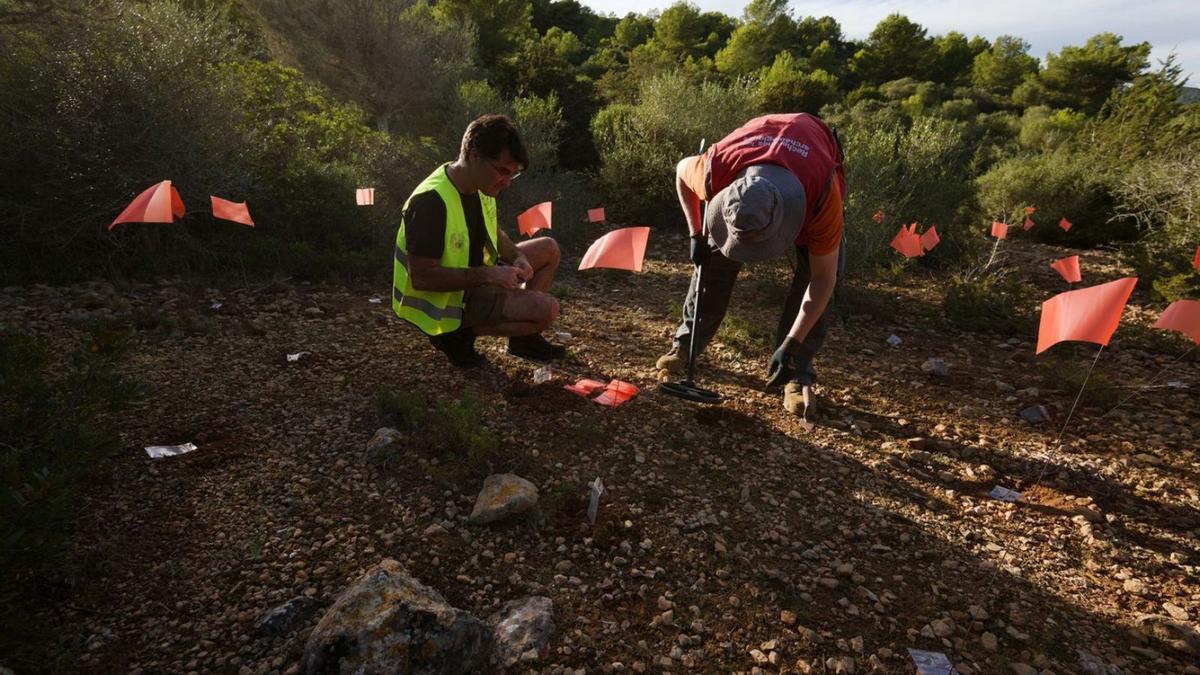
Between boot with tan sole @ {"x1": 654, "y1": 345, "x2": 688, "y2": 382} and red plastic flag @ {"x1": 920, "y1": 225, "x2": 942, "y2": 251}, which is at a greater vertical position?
red plastic flag @ {"x1": 920, "y1": 225, "x2": 942, "y2": 251}

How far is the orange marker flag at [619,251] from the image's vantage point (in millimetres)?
3451

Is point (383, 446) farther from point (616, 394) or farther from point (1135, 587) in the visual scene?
point (1135, 587)

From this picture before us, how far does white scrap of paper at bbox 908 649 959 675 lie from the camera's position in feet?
5.67

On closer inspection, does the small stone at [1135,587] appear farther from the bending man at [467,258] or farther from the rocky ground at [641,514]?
the bending man at [467,258]

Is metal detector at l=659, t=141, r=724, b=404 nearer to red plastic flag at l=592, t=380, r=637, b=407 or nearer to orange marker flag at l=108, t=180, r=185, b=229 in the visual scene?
red plastic flag at l=592, t=380, r=637, b=407

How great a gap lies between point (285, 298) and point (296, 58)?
33.9ft

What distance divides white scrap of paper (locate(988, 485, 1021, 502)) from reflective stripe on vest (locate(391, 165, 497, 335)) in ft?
9.18

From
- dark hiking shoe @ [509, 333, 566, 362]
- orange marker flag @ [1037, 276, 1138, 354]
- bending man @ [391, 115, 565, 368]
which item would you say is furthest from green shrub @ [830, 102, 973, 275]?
bending man @ [391, 115, 565, 368]

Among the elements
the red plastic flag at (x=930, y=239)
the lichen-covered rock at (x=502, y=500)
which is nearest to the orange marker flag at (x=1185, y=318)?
the red plastic flag at (x=930, y=239)

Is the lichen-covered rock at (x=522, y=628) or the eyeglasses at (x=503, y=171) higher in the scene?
the eyeglasses at (x=503, y=171)

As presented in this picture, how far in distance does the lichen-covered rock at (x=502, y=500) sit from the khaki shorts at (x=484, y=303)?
109 centimetres

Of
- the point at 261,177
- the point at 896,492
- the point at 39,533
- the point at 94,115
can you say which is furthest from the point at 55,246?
the point at 896,492

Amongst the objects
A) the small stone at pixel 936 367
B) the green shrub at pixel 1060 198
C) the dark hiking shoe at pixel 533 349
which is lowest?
the small stone at pixel 936 367

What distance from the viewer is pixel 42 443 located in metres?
1.96
